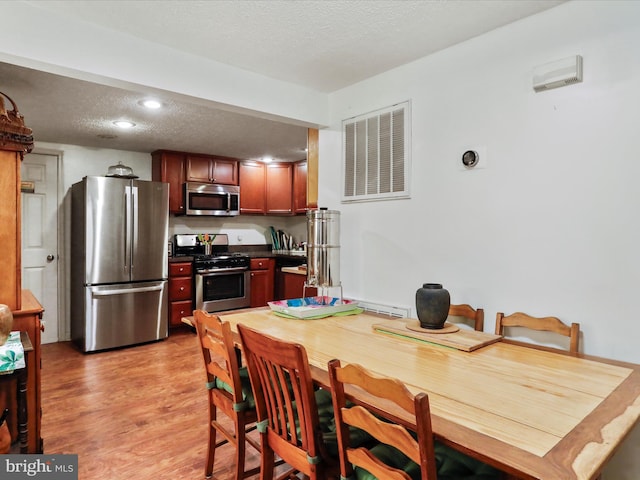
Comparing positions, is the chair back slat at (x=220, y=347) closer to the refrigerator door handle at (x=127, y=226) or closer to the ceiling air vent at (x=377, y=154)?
the ceiling air vent at (x=377, y=154)

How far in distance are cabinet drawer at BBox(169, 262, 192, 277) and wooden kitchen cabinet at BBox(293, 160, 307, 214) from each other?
1.67 metres

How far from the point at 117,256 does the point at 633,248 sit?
164 inches

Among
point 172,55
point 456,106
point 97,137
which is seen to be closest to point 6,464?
point 172,55

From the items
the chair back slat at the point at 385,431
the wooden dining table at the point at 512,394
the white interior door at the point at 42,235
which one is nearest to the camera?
the wooden dining table at the point at 512,394

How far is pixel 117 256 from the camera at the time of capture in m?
4.10

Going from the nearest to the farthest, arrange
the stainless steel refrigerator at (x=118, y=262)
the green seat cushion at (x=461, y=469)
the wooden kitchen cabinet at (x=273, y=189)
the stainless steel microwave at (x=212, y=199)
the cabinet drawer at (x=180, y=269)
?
the green seat cushion at (x=461, y=469) < the stainless steel refrigerator at (x=118, y=262) < the cabinet drawer at (x=180, y=269) < the stainless steel microwave at (x=212, y=199) < the wooden kitchen cabinet at (x=273, y=189)

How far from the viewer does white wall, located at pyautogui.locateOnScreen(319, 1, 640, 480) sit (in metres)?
1.68

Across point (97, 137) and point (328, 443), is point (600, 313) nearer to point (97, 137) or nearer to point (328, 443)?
point (328, 443)

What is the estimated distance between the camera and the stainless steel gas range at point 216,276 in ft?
15.8

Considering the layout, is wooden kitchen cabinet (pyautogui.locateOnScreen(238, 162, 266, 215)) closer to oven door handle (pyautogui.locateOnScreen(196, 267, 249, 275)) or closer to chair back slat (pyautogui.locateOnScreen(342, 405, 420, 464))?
oven door handle (pyautogui.locateOnScreen(196, 267, 249, 275))

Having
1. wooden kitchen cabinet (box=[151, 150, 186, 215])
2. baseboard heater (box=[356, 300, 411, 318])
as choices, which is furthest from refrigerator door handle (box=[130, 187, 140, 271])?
baseboard heater (box=[356, 300, 411, 318])

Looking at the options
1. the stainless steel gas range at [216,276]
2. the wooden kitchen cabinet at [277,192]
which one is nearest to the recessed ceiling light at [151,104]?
the stainless steel gas range at [216,276]

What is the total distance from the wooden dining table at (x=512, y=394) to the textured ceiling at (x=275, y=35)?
154 centimetres

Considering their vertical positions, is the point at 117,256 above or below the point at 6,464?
above
